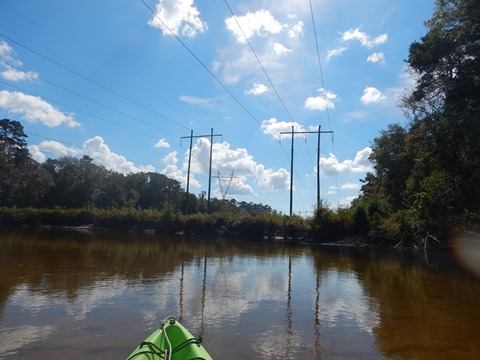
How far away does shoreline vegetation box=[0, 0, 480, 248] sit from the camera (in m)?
20.6

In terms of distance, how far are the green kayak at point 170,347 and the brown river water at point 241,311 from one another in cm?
134

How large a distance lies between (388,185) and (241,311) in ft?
112

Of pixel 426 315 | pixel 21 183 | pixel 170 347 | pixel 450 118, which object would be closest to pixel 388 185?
pixel 450 118

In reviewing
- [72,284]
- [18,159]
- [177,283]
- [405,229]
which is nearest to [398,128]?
[405,229]

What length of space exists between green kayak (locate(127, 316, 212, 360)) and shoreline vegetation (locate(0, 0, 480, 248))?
62.0 ft

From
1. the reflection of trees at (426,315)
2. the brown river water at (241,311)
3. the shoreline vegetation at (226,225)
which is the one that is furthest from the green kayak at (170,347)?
the shoreline vegetation at (226,225)

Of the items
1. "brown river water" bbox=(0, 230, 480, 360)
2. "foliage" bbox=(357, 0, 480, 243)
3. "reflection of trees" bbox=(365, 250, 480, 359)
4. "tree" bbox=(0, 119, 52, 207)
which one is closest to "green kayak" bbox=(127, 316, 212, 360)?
"brown river water" bbox=(0, 230, 480, 360)

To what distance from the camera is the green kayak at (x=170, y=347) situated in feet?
15.1

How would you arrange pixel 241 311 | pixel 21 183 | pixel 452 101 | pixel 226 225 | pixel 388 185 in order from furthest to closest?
pixel 21 183 → pixel 226 225 → pixel 388 185 → pixel 452 101 → pixel 241 311

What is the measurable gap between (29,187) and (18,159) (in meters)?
13.9

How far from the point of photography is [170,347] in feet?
15.7

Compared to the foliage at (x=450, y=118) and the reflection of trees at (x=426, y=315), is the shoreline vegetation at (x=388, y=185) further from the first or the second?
the reflection of trees at (x=426, y=315)

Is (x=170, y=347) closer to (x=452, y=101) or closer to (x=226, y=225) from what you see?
(x=452, y=101)

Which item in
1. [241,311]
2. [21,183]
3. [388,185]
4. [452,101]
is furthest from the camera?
[21,183]
